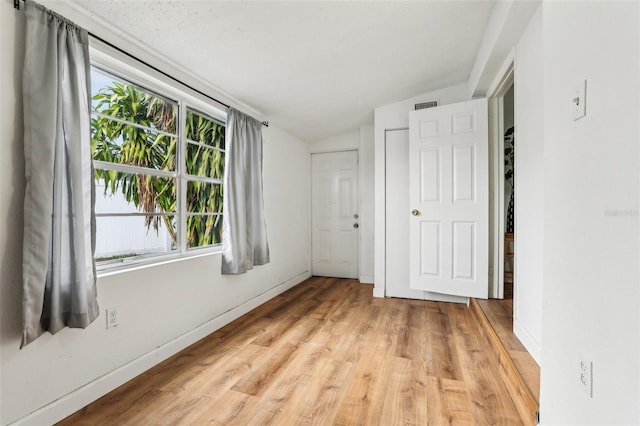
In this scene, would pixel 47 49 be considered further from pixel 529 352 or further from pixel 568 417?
pixel 529 352

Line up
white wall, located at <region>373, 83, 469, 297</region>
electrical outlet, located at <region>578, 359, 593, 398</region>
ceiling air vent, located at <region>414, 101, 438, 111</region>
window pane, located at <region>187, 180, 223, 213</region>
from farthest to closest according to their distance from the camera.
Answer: white wall, located at <region>373, 83, 469, 297</region> → ceiling air vent, located at <region>414, 101, 438, 111</region> → window pane, located at <region>187, 180, 223, 213</region> → electrical outlet, located at <region>578, 359, 593, 398</region>

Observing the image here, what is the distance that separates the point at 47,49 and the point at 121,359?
5.63ft

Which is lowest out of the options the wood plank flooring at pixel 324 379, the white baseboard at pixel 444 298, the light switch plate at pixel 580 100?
the wood plank flooring at pixel 324 379

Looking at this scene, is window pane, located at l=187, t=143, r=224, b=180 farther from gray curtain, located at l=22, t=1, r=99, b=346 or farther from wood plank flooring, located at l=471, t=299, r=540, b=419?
wood plank flooring, located at l=471, t=299, r=540, b=419

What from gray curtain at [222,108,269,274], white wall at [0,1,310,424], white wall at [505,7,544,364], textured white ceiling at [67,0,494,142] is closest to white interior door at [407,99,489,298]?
textured white ceiling at [67,0,494,142]

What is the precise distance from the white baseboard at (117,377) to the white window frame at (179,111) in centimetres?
60

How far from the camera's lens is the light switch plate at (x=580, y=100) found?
90 cm

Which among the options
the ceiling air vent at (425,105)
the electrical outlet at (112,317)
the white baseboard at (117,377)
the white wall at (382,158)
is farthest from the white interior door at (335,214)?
the electrical outlet at (112,317)

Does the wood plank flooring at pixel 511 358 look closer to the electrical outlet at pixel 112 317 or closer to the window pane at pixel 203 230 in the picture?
the electrical outlet at pixel 112 317

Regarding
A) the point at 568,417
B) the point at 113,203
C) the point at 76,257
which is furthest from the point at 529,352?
the point at 113,203

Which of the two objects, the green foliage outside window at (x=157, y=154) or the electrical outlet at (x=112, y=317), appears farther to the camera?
the green foliage outside window at (x=157, y=154)

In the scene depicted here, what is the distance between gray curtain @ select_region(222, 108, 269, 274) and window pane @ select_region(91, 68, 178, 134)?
54cm

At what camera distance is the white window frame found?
67.7 inches

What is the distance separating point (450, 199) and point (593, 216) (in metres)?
2.20
